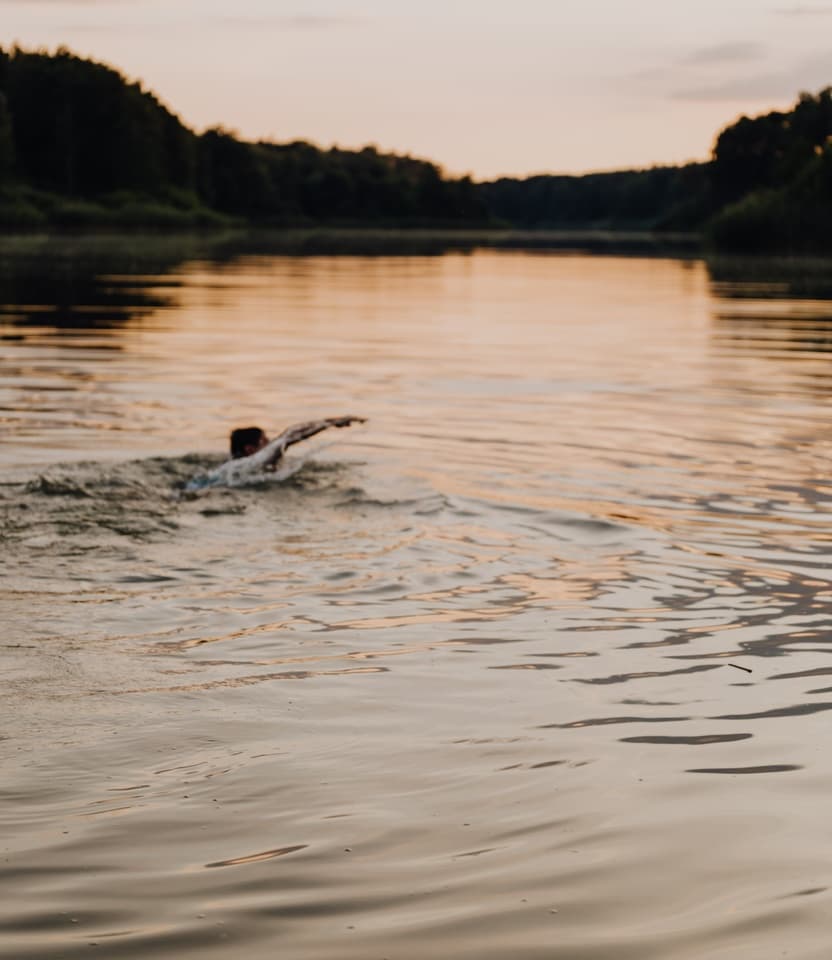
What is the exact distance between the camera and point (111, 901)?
14.8 ft

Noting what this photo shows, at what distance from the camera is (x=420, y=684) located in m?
6.79

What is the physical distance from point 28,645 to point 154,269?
46992 millimetres

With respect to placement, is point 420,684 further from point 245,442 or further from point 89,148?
point 89,148

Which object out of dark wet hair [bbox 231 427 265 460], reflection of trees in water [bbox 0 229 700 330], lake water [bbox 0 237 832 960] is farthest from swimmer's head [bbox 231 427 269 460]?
reflection of trees in water [bbox 0 229 700 330]

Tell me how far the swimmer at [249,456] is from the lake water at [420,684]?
184 millimetres

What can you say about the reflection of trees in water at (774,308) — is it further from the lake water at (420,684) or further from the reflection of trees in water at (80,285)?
the reflection of trees in water at (80,285)

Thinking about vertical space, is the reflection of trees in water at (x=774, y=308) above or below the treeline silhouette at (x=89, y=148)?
below

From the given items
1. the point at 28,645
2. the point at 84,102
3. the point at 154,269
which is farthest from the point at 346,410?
the point at 84,102

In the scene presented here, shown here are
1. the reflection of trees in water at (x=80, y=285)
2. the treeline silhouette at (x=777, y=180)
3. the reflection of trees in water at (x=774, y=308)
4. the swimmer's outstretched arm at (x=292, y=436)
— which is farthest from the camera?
the treeline silhouette at (x=777, y=180)

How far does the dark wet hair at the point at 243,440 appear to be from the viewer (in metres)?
12.3

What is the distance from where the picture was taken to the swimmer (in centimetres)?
1159

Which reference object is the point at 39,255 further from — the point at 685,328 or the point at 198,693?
the point at 198,693

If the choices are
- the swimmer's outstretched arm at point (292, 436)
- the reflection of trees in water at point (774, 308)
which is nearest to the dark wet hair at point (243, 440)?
the swimmer's outstretched arm at point (292, 436)

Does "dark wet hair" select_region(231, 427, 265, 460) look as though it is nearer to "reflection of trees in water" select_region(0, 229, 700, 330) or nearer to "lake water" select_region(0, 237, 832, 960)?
"lake water" select_region(0, 237, 832, 960)
